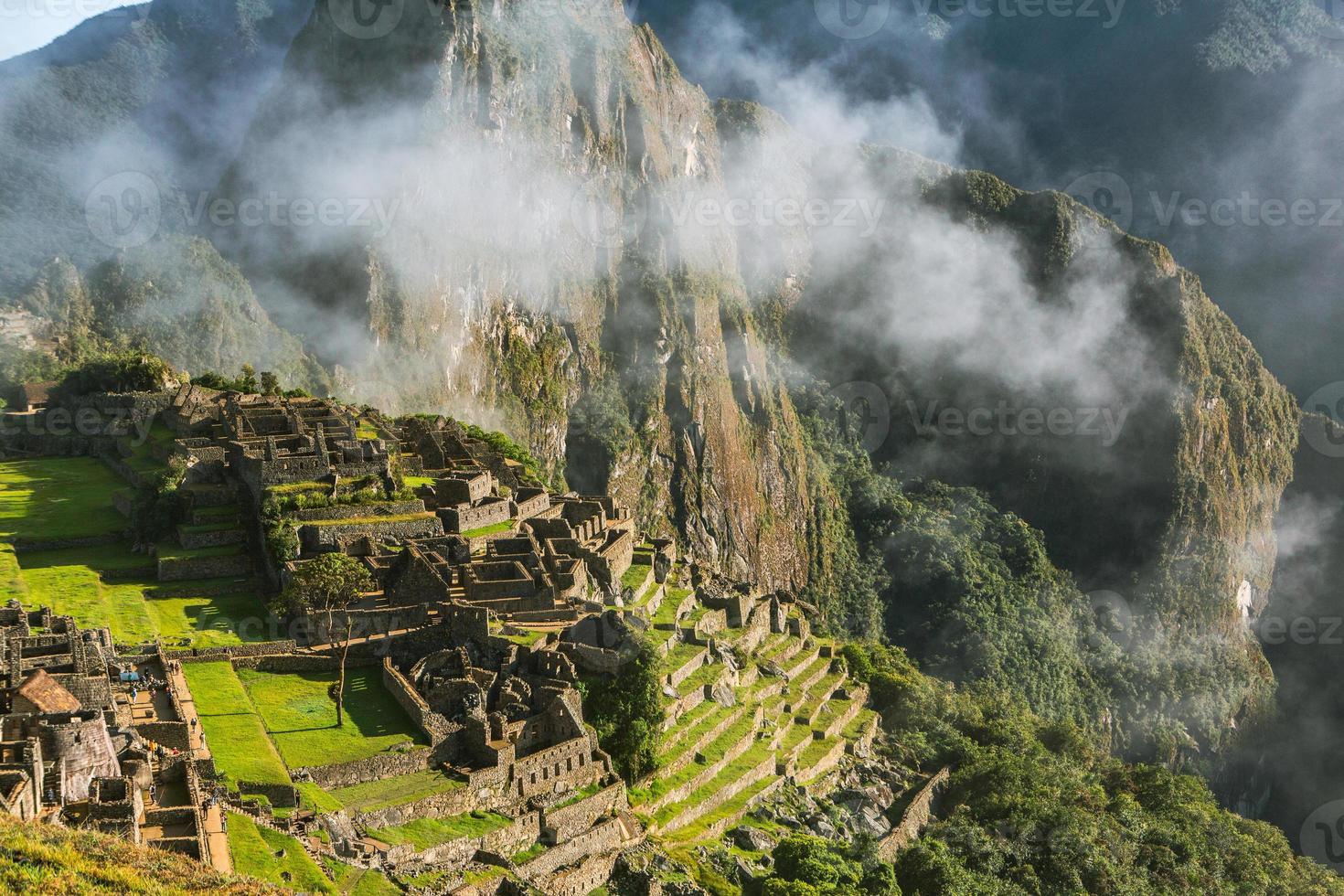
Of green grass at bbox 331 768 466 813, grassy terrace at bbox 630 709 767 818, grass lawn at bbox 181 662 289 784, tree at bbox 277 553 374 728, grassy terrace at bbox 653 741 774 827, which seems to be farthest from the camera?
grassy terrace at bbox 653 741 774 827

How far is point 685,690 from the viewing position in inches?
1638

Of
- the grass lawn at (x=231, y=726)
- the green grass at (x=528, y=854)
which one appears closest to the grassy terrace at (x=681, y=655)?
the green grass at (x=528, y=854)

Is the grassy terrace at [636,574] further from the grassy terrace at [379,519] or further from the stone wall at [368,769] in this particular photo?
the stone wall at [368,769]

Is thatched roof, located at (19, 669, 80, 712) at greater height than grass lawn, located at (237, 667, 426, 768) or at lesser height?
greater

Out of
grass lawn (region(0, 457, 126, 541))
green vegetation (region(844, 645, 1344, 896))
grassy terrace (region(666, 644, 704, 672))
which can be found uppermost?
grass lawn (region(0, 457, 126, 541))

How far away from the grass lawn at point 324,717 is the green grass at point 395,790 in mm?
808

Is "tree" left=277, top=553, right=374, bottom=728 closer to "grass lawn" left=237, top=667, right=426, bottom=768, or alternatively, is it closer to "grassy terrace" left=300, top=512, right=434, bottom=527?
"grass lawn" left=237, top=667, right=426, bottom=768

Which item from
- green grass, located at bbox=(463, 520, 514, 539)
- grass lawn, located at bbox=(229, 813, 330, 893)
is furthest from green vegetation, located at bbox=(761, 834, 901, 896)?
grass lawn, located at bbox=(229, 813, 330, 893)

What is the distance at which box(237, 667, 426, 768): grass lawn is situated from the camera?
95.6 ft

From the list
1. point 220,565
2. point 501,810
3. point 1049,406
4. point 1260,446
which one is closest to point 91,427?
point 220,565

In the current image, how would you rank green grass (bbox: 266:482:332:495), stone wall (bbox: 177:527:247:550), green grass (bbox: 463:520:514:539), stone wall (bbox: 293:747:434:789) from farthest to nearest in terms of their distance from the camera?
green grass (bbox: 463:520:514:539), green grass (bbox: 266:482:332:495), stone wall (bbox: 177:527:247:550), stone wall (bbox: 293:747:434:789)

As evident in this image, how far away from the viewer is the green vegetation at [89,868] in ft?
52.0

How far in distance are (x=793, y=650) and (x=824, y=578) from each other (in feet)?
290

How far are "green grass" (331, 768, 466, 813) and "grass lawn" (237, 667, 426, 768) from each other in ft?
2.65
